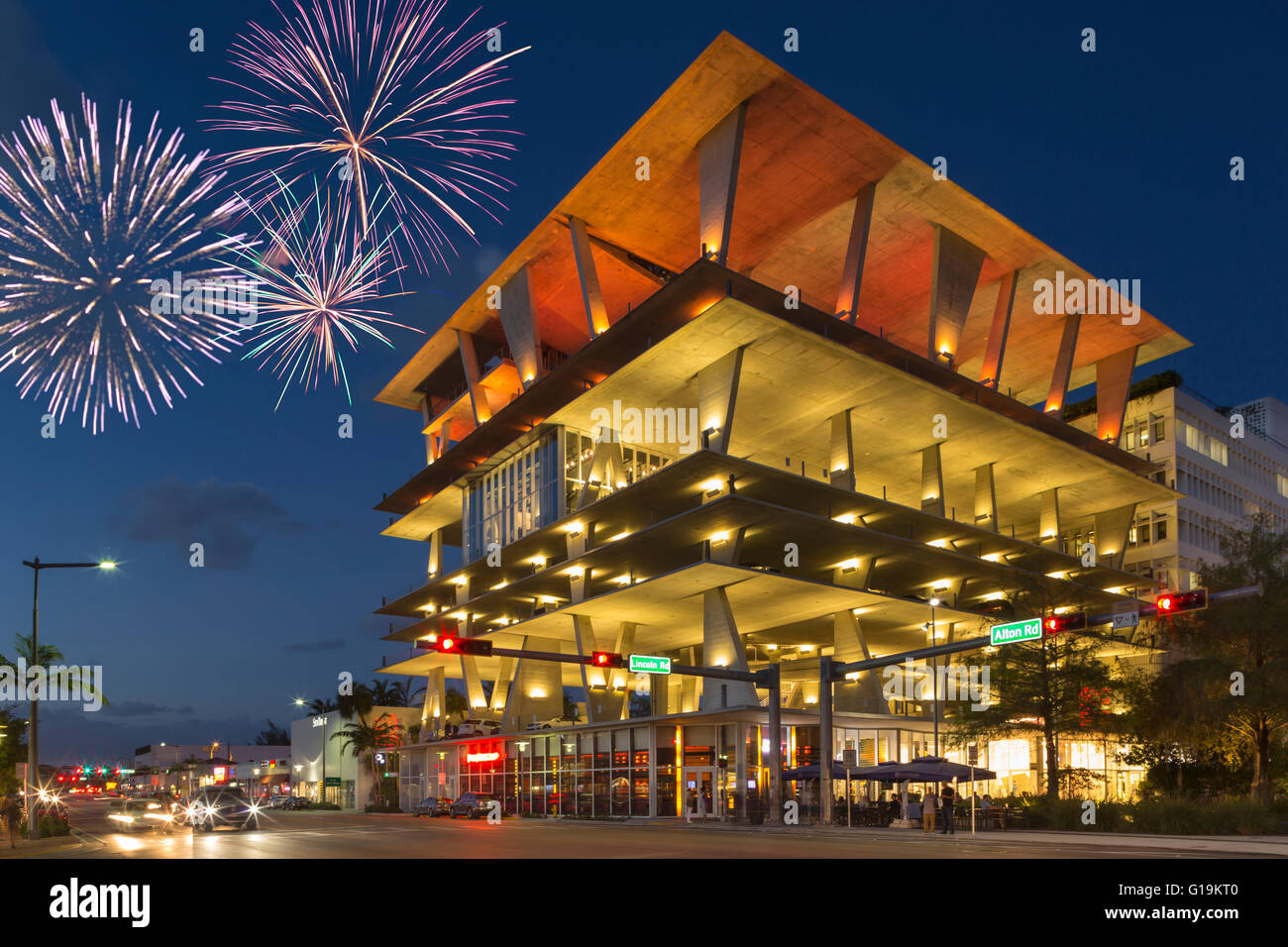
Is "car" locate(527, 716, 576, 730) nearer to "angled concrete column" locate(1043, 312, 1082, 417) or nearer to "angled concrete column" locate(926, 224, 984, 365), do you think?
"angled concrete column" locate(926, 224, 984, 365)

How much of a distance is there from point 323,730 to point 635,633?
50.5 m

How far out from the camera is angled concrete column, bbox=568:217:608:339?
187 ft

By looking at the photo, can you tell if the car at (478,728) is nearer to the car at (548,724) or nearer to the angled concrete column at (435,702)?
the car at (548,724)

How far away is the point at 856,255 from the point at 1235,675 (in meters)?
25.9

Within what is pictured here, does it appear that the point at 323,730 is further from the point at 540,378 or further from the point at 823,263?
the point at 823,263

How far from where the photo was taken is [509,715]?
69125mm

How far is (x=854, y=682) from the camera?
192 ft

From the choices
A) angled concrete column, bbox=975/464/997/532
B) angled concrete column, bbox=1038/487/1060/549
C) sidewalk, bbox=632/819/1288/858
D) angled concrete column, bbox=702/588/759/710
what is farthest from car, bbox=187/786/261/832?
angled concrete column, bbox=1038/487/1060/549

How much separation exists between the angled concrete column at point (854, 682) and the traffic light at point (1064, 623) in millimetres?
28989

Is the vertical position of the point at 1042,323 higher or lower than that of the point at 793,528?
higher

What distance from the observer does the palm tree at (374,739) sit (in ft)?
303

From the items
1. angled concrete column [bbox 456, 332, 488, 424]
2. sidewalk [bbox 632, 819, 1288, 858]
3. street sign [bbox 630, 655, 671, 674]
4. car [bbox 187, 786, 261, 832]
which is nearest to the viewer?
sidewalk [bbox 632, 819, 1288, 858]

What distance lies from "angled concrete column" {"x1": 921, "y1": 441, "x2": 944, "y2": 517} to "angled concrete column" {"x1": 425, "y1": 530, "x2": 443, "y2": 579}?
42.8 metres
